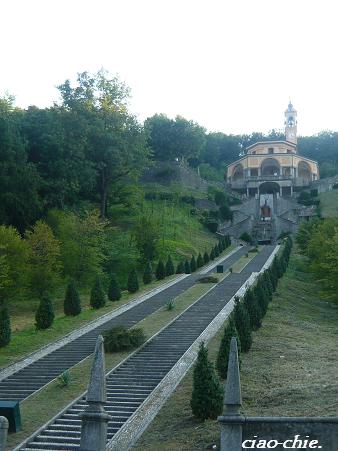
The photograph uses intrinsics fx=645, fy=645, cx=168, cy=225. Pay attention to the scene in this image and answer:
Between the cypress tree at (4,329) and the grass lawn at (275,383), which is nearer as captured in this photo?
the grass lawn at (275,383)

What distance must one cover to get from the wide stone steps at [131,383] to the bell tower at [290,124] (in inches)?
3520

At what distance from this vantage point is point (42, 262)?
35.8 meters

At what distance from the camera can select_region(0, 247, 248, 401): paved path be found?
2043 centimetres

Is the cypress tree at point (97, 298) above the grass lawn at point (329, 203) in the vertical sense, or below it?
below

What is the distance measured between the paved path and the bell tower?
8890cm

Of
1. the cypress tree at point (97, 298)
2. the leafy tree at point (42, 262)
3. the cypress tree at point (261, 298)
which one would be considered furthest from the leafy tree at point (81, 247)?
the cypress tree at point (261, 298)

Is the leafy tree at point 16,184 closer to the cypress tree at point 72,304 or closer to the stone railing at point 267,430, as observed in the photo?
the cypress tree at point 72,304

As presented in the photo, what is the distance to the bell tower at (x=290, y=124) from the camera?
118 metres

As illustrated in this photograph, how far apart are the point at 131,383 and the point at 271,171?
279 feet

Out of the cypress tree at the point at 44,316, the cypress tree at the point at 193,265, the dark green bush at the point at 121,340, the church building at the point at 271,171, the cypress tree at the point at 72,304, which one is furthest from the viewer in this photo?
the church building at the point at 271,171

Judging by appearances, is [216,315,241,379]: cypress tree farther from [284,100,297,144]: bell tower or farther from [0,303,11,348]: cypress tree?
[284,100,297,144]: bell tower

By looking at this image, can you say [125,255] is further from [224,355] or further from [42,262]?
[224,355]

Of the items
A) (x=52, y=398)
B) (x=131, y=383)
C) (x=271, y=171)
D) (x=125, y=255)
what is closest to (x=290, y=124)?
(x=271, y=171)

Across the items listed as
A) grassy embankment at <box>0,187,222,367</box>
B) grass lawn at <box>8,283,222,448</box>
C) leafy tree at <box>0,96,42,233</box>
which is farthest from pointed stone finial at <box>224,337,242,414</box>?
leafy tree at <box>0,96,42,233</box>
